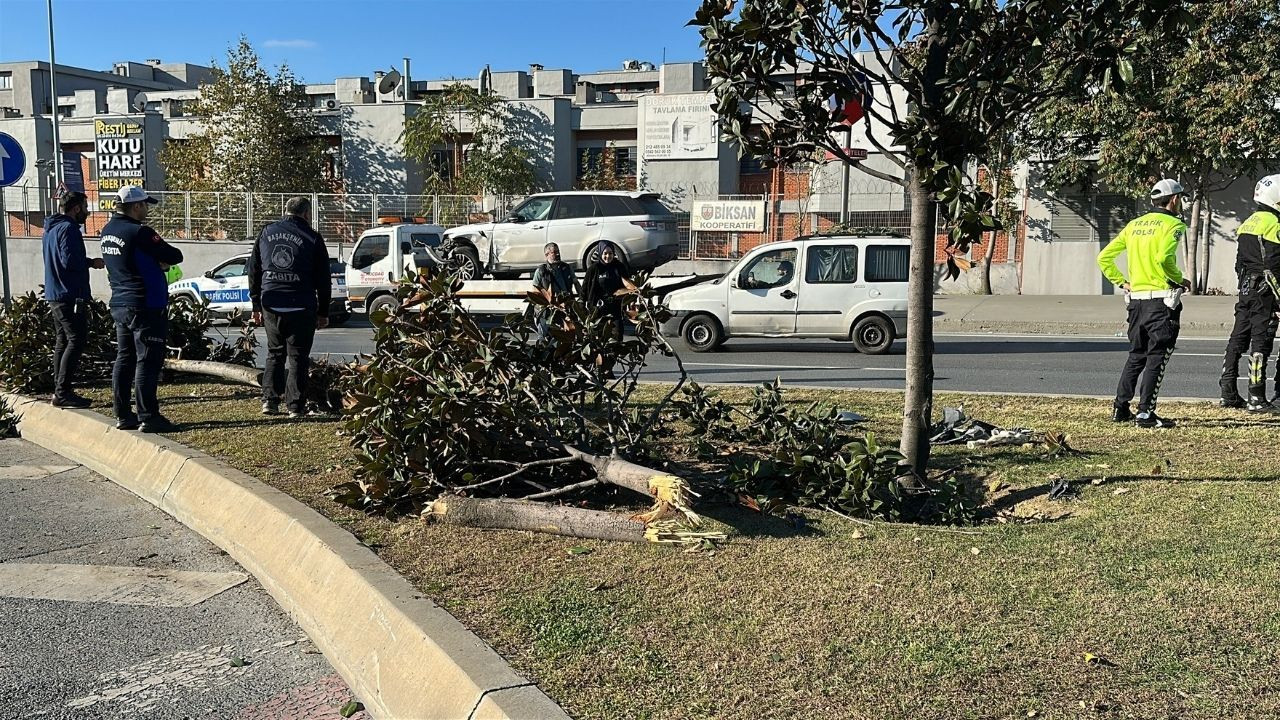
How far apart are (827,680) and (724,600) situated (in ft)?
2.54

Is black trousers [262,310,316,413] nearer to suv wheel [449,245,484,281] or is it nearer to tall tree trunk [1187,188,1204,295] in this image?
suv wheel [449,245,484,281]

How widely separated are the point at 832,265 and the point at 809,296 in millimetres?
538

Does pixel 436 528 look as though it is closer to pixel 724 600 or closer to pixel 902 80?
pixel 724 600

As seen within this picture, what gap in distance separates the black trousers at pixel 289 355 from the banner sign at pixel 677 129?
26025 mm

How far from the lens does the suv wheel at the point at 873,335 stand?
14.9 m

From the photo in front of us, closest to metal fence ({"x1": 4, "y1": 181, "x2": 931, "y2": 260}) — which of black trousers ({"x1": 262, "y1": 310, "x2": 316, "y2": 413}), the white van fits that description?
the white van

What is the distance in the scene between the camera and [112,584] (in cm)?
513

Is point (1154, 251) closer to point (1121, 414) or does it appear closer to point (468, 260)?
point (1121, 414)

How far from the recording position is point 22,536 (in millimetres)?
5906

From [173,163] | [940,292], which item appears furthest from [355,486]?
[173,163]

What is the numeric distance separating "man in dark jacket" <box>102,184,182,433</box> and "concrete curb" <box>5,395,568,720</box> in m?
0.35

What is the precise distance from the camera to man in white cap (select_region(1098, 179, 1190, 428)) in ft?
24.7

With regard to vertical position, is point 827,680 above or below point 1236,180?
below

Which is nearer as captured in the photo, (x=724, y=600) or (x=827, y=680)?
(x=827, y=680)
